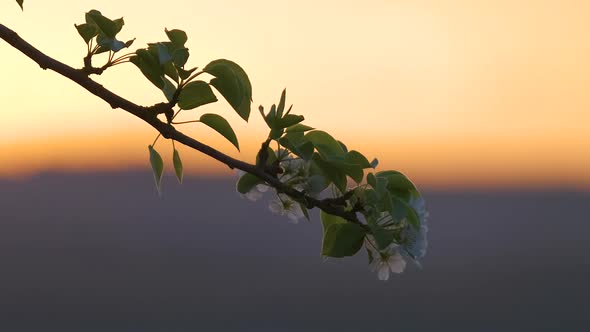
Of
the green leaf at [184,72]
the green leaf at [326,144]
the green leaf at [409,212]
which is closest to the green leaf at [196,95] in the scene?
the green leaf at [184,72]

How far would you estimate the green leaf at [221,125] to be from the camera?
896 mm

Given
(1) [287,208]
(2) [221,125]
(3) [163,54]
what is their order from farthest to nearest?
1. (1) [287,208]
2. (2) [221,125]
3. (3) [163,54]

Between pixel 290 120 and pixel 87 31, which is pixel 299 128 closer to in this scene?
pixel 290 120

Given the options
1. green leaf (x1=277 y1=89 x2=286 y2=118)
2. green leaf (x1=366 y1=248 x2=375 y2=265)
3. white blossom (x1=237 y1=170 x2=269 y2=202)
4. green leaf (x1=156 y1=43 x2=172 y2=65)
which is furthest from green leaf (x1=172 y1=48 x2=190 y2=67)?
green leaf (x1=366 y1=248 x2=375 y2=265)

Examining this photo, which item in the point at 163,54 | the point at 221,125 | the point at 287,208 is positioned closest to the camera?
the point at 163,54

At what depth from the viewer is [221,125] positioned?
0.91m

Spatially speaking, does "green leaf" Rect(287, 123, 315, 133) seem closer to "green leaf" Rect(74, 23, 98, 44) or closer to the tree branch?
the tree branch

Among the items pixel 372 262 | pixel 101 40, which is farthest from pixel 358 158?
pixel 101 40

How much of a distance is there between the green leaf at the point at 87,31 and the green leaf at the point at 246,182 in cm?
24

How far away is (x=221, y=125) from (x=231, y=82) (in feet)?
0.35

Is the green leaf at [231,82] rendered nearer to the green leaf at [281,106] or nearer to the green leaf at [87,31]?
the green leaf at [281,106]

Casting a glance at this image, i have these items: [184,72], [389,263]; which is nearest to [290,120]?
[184,72]

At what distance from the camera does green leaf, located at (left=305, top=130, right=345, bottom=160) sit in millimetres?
841

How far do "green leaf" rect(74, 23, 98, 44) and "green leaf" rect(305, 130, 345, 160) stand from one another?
259mm
